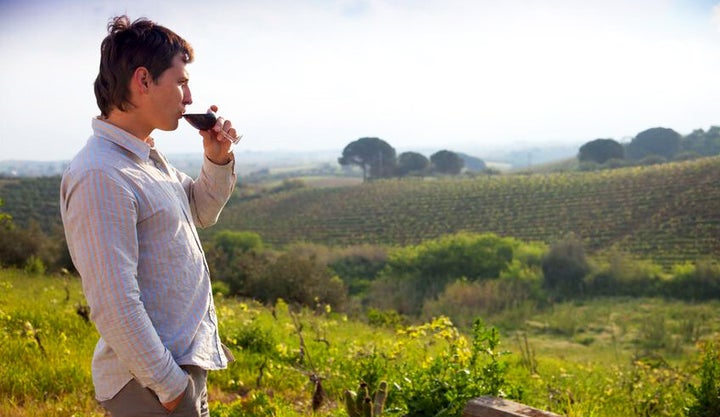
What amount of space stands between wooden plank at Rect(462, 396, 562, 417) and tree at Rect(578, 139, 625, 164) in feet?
230

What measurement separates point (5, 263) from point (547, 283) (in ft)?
73.8

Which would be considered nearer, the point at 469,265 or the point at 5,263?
the point at 5,263

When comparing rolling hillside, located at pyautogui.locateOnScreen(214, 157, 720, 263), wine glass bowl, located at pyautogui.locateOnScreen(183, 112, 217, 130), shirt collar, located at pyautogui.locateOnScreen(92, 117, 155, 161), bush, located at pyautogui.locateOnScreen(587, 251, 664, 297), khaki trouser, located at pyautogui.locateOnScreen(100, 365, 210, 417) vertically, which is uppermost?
wine glass bowl, located at pyautogui.locateOnScreen(183, 112, 217, 130)

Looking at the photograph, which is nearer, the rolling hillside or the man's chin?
the man's chin

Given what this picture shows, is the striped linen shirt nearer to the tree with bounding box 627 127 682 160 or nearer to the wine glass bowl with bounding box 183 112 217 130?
the wine glass bowl with bounding box 183 112 217 130

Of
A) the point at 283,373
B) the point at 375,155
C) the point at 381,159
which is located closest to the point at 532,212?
the point at 381,159

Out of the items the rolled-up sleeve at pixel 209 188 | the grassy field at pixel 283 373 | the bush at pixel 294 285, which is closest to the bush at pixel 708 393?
the grassy field at pixel 283 373

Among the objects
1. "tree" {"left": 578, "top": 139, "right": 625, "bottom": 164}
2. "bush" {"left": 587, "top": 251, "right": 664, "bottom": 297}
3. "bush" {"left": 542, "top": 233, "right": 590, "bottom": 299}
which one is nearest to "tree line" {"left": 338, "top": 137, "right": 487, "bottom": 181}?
"tree" {"left": 578, "top": 139, "right": 625, "bottom": 164}

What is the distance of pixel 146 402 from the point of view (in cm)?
176

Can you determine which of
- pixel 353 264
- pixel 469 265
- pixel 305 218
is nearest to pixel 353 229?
pixel 305 218

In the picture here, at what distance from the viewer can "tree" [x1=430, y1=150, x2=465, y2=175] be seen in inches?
3167

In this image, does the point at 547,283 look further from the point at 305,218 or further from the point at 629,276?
the point at 305,218

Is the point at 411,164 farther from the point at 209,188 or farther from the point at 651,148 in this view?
the point at 209,188

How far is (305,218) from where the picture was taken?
166ft
